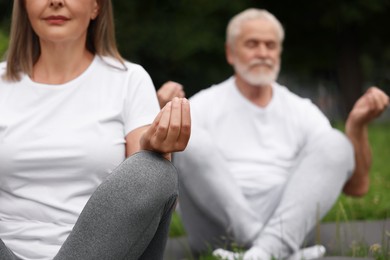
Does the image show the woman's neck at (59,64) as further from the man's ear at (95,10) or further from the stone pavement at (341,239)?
the stone pavement at (341,239)

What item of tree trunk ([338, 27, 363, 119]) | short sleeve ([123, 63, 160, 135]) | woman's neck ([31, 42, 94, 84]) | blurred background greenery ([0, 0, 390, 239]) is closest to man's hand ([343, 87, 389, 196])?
short sleeve ([123, 63, 160, 135])

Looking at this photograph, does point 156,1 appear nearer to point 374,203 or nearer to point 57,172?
point 374,203

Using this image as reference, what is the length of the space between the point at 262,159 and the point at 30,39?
1757mm

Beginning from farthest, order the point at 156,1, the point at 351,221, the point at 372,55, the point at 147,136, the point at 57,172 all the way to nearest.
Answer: the point at 372,55, the point at 156,1, the point at 351,221, the point at 57,172, the point at 147,136

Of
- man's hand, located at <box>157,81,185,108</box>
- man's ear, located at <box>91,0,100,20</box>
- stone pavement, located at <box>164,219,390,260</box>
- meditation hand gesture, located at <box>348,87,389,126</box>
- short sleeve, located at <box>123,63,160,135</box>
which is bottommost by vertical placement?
stone pavement, located at <box>164,219,390,260</box>

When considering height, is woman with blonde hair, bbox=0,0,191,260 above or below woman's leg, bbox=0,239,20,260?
above

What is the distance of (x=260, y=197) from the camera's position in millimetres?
4578

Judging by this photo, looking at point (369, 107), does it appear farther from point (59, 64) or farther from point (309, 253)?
point (59, 64)

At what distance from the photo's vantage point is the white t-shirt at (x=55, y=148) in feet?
9.39

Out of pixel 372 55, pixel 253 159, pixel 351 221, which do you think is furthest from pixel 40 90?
pixel 372 55

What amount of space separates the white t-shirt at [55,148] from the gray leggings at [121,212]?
0.33 meters

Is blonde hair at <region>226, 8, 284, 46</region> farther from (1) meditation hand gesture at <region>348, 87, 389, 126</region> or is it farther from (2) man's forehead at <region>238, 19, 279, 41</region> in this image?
(1) meditation hand gesture at <region>348, 87, 389, 126</region>

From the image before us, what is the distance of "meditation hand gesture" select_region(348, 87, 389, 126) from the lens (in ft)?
13.5

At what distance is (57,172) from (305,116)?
2121 millimetres
